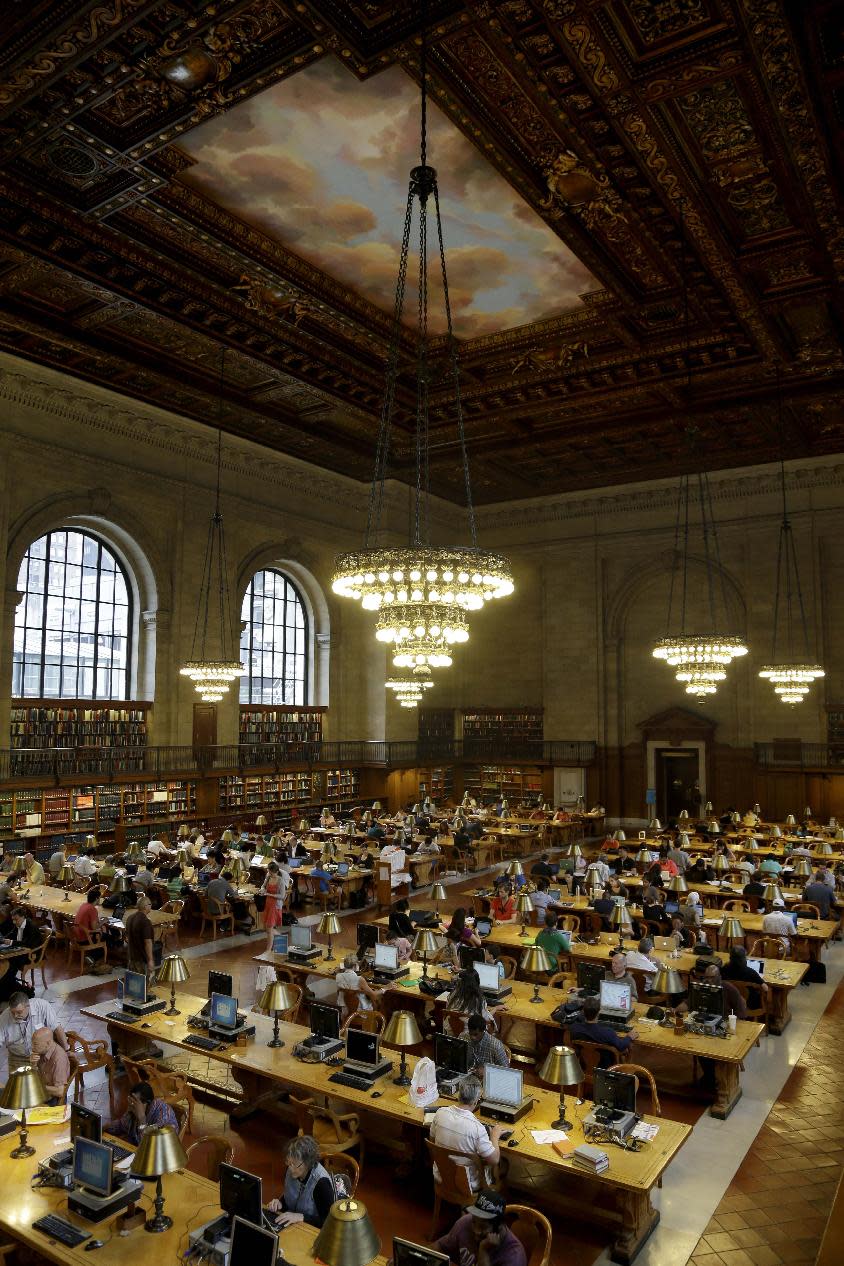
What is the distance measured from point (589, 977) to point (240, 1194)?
4.16 meters

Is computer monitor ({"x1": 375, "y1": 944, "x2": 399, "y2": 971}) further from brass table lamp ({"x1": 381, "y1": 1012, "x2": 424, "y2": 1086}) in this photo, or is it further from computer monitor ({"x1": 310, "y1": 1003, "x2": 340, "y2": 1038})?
brass table lamp ({"x1": 381, "y1": 1012, "x2": 424, "y2": 1086})

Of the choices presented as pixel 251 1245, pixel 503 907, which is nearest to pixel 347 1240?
pixel 251 1245

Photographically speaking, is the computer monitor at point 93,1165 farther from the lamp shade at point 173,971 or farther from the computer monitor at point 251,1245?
the lamp shade at point 173,971

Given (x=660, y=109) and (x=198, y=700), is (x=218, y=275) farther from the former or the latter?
(x=198, y=700)

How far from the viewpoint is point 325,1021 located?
6.60 meters

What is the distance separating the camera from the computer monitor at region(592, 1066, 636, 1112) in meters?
5.26

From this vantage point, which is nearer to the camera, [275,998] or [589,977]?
[275,998]

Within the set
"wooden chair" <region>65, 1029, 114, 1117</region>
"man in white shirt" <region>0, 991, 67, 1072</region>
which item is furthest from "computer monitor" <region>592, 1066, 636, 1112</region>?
"man in white shirt" <region>0, 991, 67, 1072</region>

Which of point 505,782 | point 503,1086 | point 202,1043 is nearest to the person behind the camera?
point 503,1086

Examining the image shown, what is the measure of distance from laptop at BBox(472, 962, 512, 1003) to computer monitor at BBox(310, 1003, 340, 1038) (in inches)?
59.2

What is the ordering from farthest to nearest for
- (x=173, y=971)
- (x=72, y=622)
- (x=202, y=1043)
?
1. (x=72, y=622)
2. (x=173, y=971)
3. (x=202, y=1043)

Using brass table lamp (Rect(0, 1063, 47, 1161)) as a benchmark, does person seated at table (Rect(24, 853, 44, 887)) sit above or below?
below

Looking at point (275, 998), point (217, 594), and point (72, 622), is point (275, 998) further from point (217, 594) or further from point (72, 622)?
point (217, 594)

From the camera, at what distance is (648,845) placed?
56.2 feet
